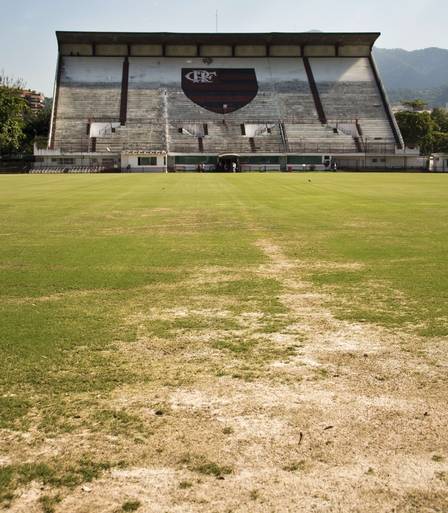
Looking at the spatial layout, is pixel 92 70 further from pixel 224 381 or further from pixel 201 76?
pixel 224 381

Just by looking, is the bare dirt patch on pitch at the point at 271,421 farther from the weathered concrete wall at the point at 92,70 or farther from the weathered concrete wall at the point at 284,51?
the weathered concrete wall at the point at 284,51

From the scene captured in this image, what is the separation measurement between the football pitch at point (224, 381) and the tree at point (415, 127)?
102m

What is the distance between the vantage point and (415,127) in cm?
10662

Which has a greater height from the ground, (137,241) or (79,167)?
(79,167)

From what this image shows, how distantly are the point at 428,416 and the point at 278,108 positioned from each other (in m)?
88.3

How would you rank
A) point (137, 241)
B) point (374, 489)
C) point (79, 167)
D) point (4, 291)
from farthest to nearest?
point (79, 167) → point (137, 241) → point (4, 291) → point (374, 489)

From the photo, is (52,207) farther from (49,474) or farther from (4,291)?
(49,474)

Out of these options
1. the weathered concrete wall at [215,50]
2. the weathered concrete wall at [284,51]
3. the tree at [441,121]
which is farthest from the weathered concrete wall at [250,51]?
the tree at [441,121]

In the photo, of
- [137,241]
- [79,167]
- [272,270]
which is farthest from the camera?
[79,167]

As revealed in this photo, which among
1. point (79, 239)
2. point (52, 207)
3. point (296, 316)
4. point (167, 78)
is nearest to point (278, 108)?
point (167, 78)

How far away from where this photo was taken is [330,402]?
496 centimetres

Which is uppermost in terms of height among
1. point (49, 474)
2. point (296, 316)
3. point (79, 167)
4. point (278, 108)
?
point (278, 108)

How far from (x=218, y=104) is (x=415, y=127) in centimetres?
4049

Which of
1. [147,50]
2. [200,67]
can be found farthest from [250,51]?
[147,50]
